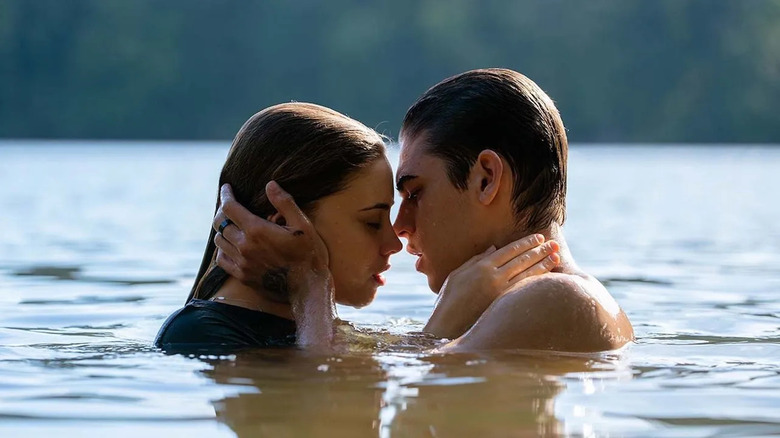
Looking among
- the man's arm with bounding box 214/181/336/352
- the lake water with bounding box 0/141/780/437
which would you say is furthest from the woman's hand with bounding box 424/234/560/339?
the man's arm with bounding box 214/181/336/352

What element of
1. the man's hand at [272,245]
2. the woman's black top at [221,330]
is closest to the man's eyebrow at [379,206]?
the man's hand at [272,245]

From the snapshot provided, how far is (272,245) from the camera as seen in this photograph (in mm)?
4277

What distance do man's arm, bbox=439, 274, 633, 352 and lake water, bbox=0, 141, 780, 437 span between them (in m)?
0.08

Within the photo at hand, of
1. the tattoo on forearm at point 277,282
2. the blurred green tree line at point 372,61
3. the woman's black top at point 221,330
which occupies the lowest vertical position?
the woman's black top at point 221,330

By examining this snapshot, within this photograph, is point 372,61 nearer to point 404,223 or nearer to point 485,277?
point 404,223

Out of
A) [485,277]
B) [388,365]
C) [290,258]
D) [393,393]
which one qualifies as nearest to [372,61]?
[290,258]

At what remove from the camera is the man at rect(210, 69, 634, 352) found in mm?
4340

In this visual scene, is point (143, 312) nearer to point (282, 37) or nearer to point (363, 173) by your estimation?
point (363, 173)

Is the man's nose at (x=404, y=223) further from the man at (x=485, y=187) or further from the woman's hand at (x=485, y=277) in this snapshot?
the woman's hand at (x=485, y=277)

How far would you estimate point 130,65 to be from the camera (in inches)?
2498

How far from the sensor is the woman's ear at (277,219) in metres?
4.38

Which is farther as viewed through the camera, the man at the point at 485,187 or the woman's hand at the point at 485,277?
the man at the point at 485,187

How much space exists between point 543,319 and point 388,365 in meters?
0.56

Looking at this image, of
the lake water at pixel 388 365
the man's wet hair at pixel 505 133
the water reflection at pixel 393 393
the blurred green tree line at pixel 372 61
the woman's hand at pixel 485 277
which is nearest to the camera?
the water reflection at pixel 393 393
